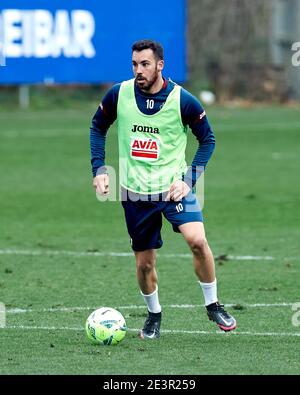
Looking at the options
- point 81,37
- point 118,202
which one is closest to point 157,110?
point 118,202

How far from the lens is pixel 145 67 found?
29.7ft

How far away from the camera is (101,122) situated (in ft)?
31.1

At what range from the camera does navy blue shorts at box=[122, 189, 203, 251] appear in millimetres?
9211

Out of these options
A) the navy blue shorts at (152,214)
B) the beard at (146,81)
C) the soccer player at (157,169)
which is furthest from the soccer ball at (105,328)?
the beard at (146,81)

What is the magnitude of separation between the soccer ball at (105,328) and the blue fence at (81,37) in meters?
19.4

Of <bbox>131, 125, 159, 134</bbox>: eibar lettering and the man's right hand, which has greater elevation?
<bbox>131, 125, 159, 134</bbox>: eibar lettering

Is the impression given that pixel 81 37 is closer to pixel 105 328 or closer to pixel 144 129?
pixel 144 129
